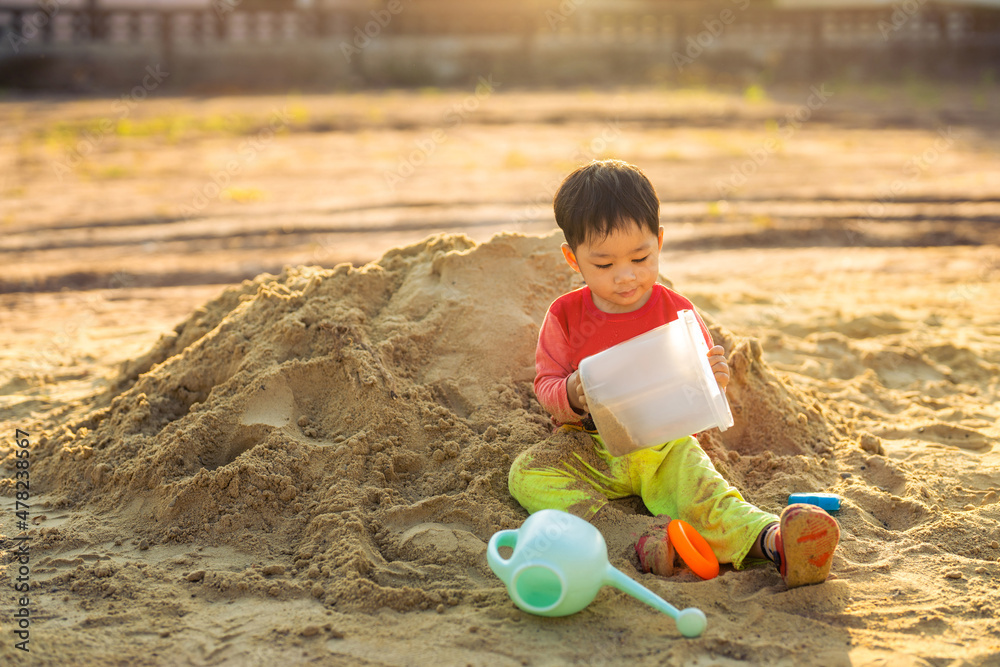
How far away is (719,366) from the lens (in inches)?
89.0

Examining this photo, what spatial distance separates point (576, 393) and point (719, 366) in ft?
1.29

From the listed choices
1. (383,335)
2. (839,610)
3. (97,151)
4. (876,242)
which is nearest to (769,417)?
(839,610)

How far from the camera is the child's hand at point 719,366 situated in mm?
2254

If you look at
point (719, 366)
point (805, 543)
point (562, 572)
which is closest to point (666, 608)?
point (562, 572)

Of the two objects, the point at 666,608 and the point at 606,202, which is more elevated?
the point at 606,202

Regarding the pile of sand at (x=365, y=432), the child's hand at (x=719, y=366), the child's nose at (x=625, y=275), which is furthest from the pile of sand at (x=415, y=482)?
the child's nose at (x=625, y=275)

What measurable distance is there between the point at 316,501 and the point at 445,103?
518 inches

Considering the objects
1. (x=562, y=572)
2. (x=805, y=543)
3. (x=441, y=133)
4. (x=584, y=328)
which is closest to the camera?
(x=562, y=572)

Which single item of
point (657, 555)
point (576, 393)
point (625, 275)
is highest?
point (625, 275)

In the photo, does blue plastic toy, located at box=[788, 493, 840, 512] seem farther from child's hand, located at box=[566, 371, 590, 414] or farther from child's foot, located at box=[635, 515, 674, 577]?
child's hand, located at box=[566, 371, 590, 414]

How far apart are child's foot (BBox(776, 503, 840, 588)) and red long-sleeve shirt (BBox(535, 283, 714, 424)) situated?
1.91 feet

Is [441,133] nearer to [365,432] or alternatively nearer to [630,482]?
[365,432]

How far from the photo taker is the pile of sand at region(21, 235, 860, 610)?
95.5 inches

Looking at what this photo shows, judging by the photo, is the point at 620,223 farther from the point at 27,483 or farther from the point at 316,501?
the point at 27,483
